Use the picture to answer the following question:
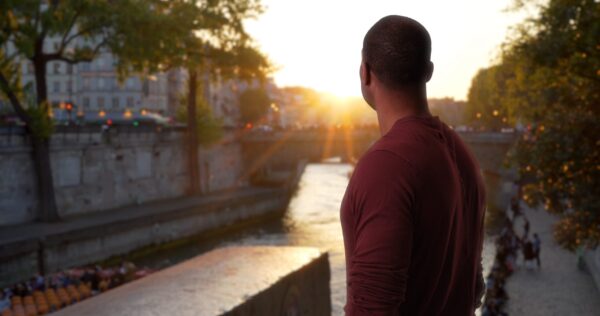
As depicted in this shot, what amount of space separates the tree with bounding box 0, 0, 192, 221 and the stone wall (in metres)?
0.81

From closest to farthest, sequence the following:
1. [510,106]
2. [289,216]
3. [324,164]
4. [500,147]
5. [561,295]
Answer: [561,295], [510,106], [289,216], [500,147], [324,164]

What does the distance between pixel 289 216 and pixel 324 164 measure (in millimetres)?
77695

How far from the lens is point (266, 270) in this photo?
905 cm

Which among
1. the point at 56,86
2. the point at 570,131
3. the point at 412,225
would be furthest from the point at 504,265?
the point at 56,86

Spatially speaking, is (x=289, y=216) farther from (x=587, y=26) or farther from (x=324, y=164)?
(x=324, y=164)

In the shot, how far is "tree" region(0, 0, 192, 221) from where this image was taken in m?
27.7

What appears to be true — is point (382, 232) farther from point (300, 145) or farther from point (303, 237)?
point (300, 145)

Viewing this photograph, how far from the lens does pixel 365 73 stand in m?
2.37

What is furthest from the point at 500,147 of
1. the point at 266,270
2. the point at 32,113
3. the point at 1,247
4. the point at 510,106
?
the point at 266,270

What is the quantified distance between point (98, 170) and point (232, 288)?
32.2 m

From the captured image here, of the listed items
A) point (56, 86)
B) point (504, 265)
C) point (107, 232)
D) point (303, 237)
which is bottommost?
point (303, 237)

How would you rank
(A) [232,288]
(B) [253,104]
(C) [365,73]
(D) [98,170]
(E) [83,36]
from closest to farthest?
1. (C) [365,73]
2. (A) [232,288]
3. (E) [83,36]
4. (D) [98,170]
5. (B) [253,104]

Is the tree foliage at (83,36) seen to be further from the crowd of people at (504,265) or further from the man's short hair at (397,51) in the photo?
the man's short hair at (397,51)

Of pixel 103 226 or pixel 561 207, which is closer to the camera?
pixel 561 207
